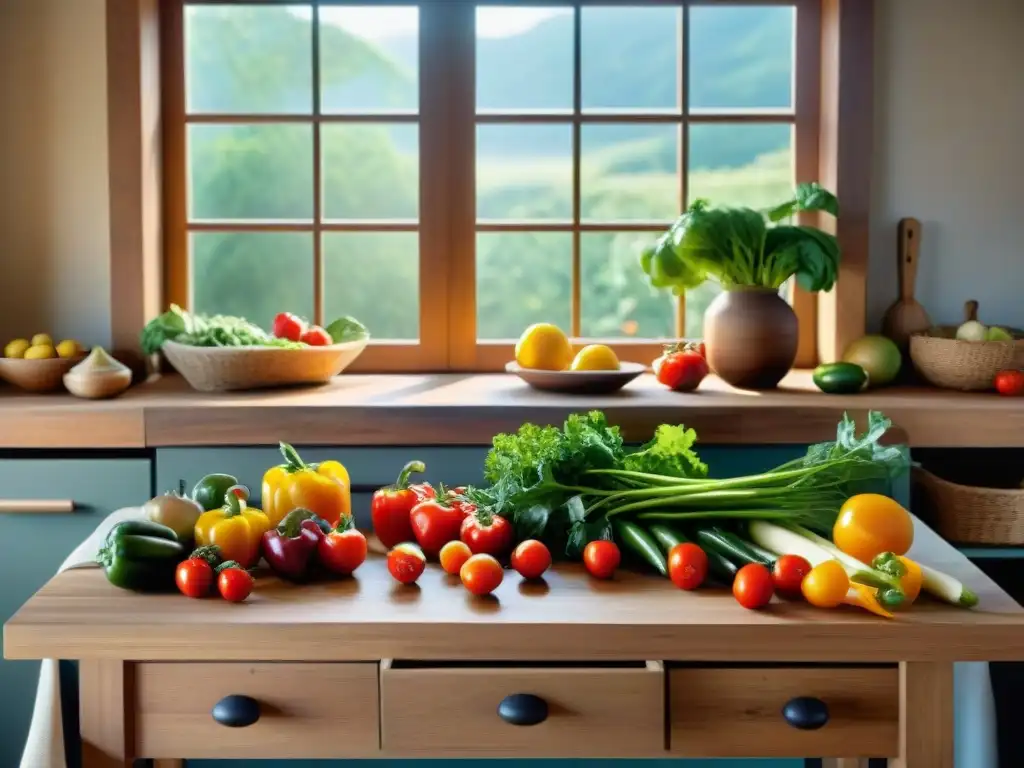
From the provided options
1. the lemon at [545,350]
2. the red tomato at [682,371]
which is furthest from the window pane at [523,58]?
the red tomato at [682,371]

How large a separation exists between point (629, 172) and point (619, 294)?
38 centimetres

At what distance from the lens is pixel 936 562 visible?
1947 millimetres

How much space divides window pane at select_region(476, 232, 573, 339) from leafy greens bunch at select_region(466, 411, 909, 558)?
1627 millimetres

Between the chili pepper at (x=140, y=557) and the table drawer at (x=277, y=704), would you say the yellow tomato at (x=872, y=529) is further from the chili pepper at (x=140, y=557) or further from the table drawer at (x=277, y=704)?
the chili pepper at (x=140, y=557)

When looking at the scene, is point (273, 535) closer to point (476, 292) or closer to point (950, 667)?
point (950, 667)

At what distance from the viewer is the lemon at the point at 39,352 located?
10.3 ft

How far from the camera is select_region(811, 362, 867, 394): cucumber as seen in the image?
3098 millimetres

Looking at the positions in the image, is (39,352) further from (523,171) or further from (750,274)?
(750,274)

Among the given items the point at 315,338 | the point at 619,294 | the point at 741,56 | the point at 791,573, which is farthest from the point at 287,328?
the point at 791,573

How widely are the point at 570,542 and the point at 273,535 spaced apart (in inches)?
19.4

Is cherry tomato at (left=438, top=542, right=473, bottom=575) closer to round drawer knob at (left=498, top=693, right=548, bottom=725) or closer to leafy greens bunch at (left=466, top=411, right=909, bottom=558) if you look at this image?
leafy greens bunch at (left=466, top=411, right=909, bottom=558)

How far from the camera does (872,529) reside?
181 cm

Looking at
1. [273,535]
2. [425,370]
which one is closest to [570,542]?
[273,535]

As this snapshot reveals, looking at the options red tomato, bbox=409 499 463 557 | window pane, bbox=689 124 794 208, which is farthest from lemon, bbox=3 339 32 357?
window pane, bbox=689 124 794 208
